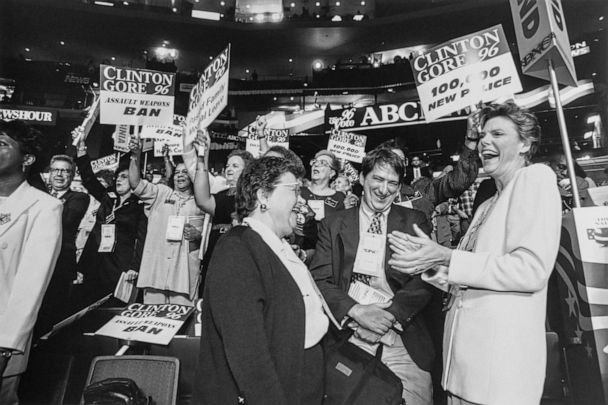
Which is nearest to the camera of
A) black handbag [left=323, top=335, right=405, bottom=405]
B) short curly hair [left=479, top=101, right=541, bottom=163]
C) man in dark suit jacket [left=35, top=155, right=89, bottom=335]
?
short curly hair [left=479, top=101, right=541, bottom=163]

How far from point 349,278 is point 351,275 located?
2 centimetres

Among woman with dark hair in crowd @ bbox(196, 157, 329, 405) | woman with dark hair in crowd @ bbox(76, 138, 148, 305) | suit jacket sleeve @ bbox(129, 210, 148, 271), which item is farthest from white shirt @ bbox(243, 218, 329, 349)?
woman with dark hair in crowd @ bbox(76, 138, 148, 305)

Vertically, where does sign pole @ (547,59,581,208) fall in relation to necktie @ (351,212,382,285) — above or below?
above

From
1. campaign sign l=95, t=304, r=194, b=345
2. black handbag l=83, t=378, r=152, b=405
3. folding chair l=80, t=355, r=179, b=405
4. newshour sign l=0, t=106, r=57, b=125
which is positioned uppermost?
newshour sign l=0, t=106, r=57, b=125

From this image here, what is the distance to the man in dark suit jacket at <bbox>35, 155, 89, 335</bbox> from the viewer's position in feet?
8.98

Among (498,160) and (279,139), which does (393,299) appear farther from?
(279,139)

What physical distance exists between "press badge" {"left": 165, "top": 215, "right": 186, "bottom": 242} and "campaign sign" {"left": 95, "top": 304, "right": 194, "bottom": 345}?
96 centimetres

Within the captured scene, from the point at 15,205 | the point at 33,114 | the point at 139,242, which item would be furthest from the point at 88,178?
the point at 33,114

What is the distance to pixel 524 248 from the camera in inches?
61.5

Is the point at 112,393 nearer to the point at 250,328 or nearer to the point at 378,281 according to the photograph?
the point at 250,328

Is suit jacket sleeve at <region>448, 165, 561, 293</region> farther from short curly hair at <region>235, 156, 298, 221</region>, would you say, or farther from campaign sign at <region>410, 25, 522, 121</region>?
campaign sign at <region>410, 25, 522, 121</region>

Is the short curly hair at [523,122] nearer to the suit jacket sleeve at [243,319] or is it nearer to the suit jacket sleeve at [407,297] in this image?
the suit jacket sleeve at [407,297]

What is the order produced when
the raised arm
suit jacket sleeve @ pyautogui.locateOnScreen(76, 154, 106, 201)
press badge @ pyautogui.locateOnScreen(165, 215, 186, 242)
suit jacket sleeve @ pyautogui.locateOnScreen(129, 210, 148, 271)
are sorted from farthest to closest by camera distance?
suit jacket sleeve @ pyautogui.locateOnScreen(76, 154, 106, 201) < suit jacket sleeve @ pyautogui.locateOnScreen(129, 210, 148, 271) < press badge @ pyautogui.locateOnScreen(165, 215, 186, 242) < the raised arm

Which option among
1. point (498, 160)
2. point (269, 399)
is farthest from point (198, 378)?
point (498, 160)
